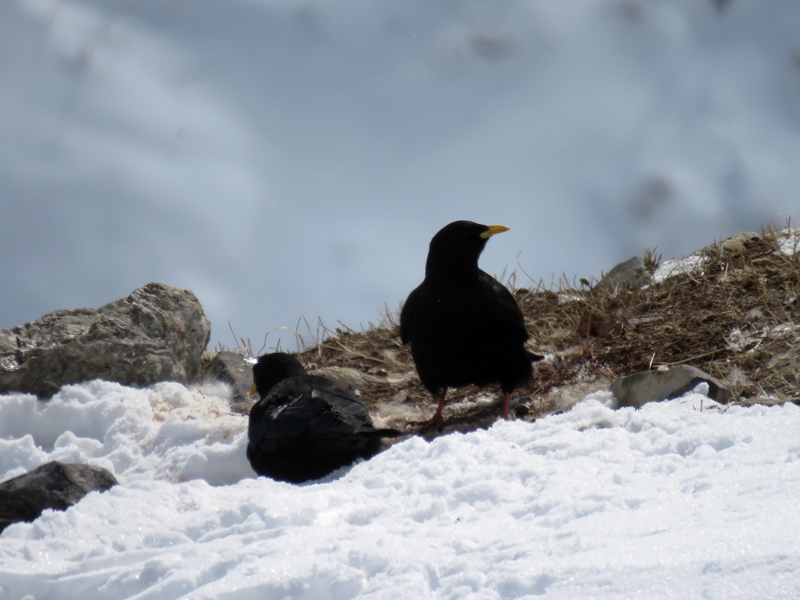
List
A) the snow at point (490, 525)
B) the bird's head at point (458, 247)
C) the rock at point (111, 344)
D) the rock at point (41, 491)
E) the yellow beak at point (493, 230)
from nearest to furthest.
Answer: the snow at point (490, 525)
the rock at point (41, 491)
the bird's head at point (458, 247)
the yellow beak at point (493, 230)
the rock at point (111, 344)

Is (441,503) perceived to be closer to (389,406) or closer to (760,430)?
(760,430)

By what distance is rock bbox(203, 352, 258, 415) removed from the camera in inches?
250

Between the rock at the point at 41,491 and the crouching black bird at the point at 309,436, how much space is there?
945mm

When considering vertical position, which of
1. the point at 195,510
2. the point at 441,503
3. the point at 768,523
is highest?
the point at 195,510

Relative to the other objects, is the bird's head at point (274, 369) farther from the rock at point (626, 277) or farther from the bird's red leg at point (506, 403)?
the rock at point (626, 277)

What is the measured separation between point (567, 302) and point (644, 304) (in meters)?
0.99

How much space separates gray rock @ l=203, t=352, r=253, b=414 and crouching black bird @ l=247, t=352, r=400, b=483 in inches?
68.9

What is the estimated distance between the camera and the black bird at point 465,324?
16.8 feet

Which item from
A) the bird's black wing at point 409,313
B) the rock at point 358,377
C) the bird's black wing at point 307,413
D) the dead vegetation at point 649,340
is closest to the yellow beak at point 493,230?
the bird's black wing at point 409,313

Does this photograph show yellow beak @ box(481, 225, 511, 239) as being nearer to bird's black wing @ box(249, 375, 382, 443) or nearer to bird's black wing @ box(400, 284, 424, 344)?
bird's black wing @ box(400, 284, 424, 344)

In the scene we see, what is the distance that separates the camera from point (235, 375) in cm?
668

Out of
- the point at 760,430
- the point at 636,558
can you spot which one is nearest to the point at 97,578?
the point at 636,558

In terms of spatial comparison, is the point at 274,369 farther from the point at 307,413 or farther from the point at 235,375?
the point at 235,375

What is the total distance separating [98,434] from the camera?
5.37 m
